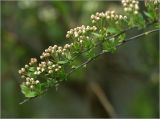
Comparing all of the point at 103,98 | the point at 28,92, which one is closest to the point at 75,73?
the point at 103,98

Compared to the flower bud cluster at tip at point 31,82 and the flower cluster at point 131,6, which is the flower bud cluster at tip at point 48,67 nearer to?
the flower bud cluster at tip at point 31,82

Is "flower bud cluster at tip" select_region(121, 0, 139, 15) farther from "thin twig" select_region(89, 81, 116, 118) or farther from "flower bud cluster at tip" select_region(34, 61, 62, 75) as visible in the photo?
"thin twig" select_region(89, 81, 116, 118)

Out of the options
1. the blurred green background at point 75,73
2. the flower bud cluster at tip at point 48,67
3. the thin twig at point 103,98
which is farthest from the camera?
the blurred green background at point 75,73

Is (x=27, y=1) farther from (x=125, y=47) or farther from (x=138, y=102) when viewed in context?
(x=138, y=102)

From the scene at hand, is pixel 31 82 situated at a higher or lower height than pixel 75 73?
higher

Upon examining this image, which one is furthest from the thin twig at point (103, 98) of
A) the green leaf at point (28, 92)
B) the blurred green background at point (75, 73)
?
the green leaf at point (28, 92)

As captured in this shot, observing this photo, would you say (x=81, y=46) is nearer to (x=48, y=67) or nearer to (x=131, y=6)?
(x=48, y=67)

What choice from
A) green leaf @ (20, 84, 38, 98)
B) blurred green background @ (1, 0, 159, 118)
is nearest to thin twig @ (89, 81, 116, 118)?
blurred green background @ (1, 0, 159, 118)
